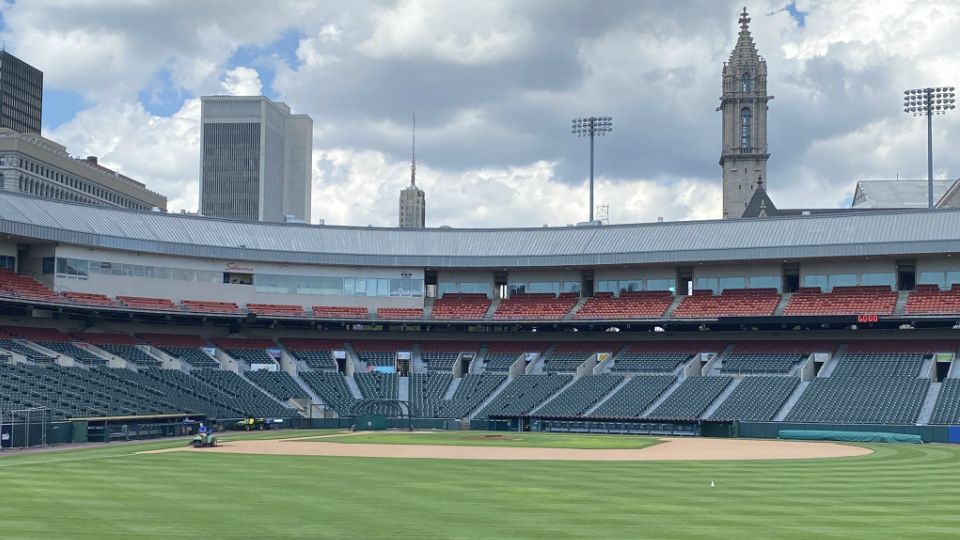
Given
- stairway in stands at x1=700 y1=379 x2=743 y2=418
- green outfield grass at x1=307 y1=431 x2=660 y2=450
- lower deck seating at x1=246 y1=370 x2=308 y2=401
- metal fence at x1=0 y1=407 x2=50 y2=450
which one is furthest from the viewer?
lower deck seating at x1=246 y1=370 x2=308 y2=401

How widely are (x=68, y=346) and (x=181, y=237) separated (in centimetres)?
1743

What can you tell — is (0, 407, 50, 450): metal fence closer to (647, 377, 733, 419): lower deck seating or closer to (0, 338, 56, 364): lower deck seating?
(0, 338, 56, 364): lower deck seating

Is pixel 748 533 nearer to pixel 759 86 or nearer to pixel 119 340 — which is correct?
pixel 119 340

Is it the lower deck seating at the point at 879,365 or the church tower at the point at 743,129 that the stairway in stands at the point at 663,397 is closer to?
the lower deck seating at the point at 879,365

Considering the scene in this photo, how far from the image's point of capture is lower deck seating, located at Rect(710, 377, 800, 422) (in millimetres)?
71375

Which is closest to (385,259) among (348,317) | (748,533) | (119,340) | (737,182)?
(348,317)

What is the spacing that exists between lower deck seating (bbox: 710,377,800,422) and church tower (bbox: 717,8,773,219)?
118 metres

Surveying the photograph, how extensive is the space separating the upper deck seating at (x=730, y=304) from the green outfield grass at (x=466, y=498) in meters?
33.9

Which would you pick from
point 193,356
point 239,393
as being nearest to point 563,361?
point 239,393

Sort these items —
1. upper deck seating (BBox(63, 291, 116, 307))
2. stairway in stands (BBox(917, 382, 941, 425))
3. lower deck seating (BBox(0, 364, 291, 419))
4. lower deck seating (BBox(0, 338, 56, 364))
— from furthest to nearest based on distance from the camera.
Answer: upper deck seating (BBox(63, 291, 116, 307)) < lower deck seating (BBox(0, 338, 56, 364)) < stairway in stands (BBox(917, 382, 941, 425)) < lower deck seating (BBox(0, 364, 291, 419))

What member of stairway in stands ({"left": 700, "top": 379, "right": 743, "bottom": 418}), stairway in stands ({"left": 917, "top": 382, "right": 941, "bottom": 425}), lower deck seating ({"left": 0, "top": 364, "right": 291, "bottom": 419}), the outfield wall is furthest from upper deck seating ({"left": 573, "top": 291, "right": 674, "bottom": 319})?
lower deck seating ({"left": 0, "top": 364, "right": 291, "bottom": 419})

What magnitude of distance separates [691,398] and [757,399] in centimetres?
484

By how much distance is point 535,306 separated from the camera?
91.6m

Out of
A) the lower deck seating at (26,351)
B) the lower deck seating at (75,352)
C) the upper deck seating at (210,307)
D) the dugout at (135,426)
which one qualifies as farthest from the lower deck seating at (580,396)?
the lower deck seating at (26,351)
